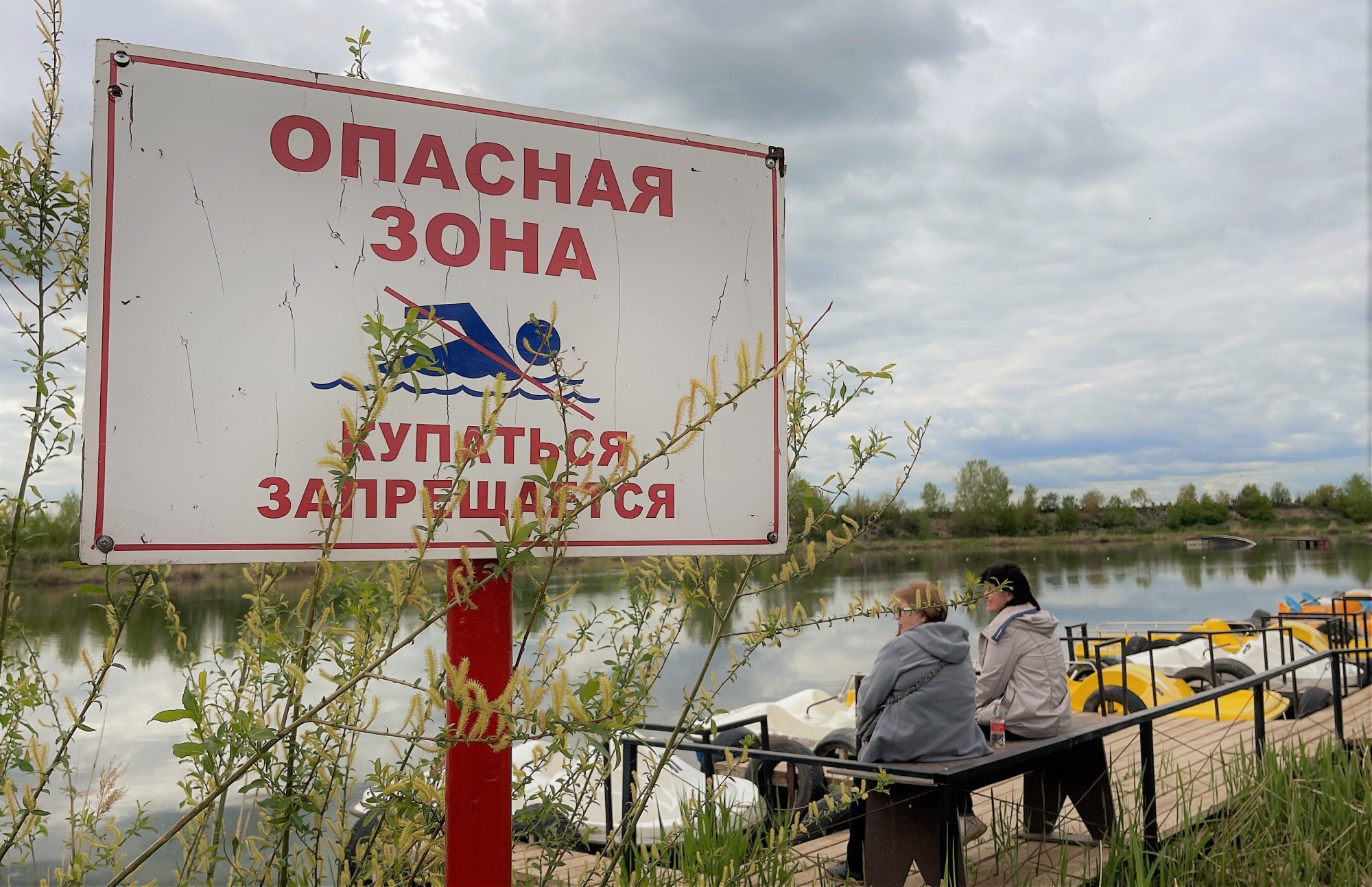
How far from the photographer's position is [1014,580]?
479cm

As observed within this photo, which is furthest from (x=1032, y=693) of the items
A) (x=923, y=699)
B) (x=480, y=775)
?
(x=480, y=775)

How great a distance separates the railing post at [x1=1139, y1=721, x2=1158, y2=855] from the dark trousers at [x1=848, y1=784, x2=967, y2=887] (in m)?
0.89

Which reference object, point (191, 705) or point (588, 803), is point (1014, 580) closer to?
point (588, 803)

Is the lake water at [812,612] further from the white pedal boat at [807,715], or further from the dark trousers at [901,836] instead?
the white pedal boat at [807,715]

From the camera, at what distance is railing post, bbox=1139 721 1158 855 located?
12.7ft

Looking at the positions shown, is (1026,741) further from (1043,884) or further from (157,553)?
(157,553)

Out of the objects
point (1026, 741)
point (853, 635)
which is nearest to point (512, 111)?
point (1026, 741)

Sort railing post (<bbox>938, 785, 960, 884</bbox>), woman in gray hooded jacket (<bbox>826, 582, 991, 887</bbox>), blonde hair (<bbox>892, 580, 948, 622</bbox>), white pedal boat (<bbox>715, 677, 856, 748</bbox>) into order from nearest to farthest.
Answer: blonde hair (<bbox>892, 580, 948, 622</bbox>), railing post (<bbox>938, 785, 960, 884</bbox>), woman in gray hooded jacket (<bbox>826, 582, 991, 887</bbox>), white pedal boat (<bbox>715, 677, 856, 748</bbox>)

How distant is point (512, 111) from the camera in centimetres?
172

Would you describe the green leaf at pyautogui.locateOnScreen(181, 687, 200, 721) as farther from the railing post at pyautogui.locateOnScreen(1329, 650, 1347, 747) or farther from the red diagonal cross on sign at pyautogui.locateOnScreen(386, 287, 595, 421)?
the railing post at pyautogui.locateOnScreen(1329, 650, 1347, 747)

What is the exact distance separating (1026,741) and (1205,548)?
348ft

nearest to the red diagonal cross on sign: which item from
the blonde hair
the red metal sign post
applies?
the red metal sign post

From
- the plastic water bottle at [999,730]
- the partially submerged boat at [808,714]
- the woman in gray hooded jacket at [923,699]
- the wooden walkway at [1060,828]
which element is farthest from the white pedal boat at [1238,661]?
Answer: the woman in gray hooded jacket at [923,699]

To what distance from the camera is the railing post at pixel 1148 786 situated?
3.87 m
